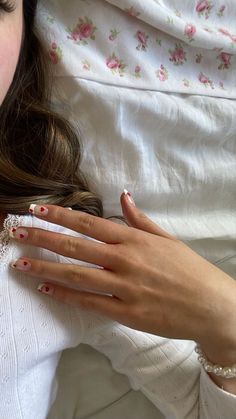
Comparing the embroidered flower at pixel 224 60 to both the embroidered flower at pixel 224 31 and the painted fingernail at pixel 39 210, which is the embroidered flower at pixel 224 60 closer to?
the embroidered flower at pixel 224 31

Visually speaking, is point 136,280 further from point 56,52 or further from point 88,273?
point 56,52

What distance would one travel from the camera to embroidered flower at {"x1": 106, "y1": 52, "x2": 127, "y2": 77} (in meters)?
0.86

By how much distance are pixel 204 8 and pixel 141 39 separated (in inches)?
5.3

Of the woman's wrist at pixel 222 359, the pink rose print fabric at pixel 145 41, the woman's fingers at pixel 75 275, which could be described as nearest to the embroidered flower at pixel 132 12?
the pink rose print fabric at pixel 145 41

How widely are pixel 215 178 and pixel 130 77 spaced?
27 cm

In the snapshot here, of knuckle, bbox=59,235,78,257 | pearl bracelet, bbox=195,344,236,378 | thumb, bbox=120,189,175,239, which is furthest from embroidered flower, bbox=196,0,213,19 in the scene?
pearl bracelet, bbox=195,344,236,378

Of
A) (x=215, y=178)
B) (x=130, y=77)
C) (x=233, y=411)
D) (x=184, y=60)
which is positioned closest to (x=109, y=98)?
(x=130, y=77)

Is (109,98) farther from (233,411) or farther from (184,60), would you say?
(233,411)

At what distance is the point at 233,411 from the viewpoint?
796 mm

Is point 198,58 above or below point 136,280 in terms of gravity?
above

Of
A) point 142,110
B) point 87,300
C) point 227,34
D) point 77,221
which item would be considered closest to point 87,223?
point 77,221

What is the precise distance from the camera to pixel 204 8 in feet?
2.95

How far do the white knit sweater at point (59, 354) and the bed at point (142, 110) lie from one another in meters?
0.06

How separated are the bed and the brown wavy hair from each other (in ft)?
0.07
